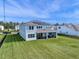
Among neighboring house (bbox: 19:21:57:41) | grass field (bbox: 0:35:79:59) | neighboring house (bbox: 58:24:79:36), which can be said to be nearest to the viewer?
grass field (bbox: 0:35:79:59)

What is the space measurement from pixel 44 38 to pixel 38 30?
292 centimetres

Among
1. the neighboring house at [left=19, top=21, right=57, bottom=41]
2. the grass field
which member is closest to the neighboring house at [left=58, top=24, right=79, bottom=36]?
the neighboring house at [left=19, top=21, right=57, bottom=41]

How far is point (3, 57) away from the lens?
15.0 m

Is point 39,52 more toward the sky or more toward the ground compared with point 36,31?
more toward the ground

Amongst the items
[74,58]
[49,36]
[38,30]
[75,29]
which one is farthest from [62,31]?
[74,58]

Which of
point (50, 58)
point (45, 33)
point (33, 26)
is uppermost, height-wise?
point (33, 26)

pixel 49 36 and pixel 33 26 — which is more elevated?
pixel 33 26

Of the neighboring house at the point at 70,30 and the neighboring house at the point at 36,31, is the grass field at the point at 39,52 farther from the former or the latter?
the neighboring house at the point at 70,30

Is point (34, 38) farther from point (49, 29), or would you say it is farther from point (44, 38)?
point (49, 29)

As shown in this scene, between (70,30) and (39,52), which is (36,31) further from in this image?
(70,30)

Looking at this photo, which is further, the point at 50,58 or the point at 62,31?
the point at 62,31

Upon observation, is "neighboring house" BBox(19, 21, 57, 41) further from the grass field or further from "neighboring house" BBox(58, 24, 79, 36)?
"neighboring house" BBox(58, 24, 79, 36)

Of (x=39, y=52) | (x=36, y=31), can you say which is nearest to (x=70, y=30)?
(x=36, y=31)

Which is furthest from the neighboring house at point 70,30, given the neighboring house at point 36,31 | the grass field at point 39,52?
the grass field at point 39,52
